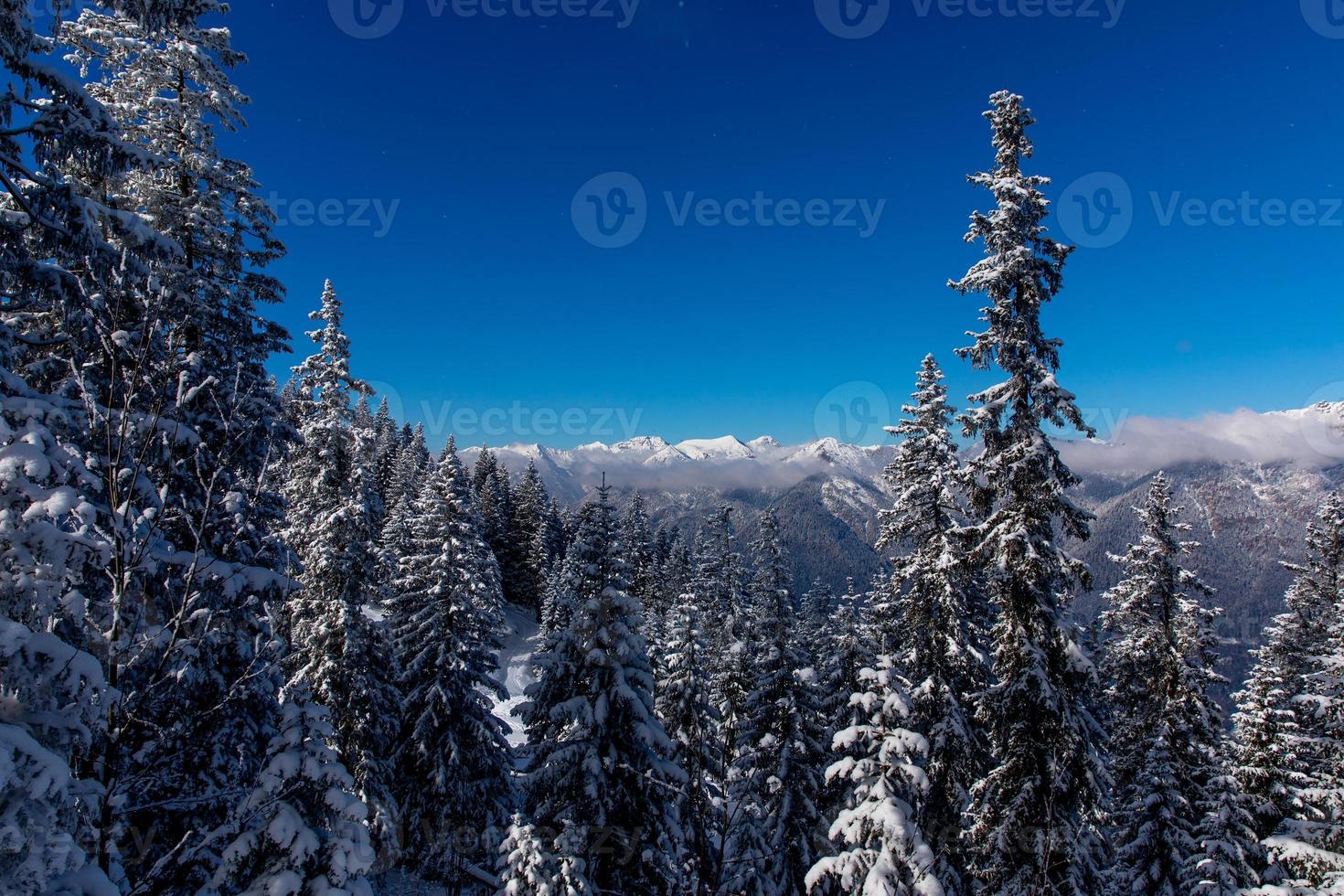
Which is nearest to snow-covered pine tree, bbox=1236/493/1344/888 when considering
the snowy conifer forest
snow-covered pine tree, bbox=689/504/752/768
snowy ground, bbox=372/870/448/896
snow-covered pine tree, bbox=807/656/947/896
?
the snowy conifer forest

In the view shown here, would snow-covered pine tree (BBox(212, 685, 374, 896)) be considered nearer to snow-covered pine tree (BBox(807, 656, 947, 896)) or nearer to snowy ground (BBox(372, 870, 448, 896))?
snow-covered pine tree (BBox(807, 656, 947, 896))

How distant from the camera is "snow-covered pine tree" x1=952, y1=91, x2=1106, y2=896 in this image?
12.6 metres

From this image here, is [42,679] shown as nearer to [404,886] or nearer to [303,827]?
[303,827]

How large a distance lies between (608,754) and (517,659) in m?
42.5

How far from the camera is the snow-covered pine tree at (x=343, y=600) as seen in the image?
19.3 metres

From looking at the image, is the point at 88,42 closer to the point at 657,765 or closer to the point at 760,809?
the point at 657,765

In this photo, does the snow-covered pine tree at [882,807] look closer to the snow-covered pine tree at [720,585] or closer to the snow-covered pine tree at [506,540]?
the snow-covered pine tree at [720,585]

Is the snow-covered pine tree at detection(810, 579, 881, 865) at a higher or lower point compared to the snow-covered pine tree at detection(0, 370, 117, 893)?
lower

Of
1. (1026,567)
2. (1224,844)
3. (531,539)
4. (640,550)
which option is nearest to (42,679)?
(1026,567)

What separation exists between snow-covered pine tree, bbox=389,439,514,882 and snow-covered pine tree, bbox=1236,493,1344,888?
2223 cm

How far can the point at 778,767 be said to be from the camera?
20.0m

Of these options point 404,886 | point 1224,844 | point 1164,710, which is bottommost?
point 404,886

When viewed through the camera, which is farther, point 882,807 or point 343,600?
point 343,600

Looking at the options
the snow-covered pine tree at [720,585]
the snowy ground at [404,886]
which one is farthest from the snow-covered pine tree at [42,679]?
the snow-covered pine tree at [720,585]
